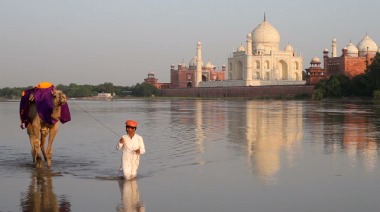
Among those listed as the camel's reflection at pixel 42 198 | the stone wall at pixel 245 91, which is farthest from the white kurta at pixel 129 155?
the stone wall at pixel 245 91

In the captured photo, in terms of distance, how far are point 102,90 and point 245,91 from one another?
3975 centimetres

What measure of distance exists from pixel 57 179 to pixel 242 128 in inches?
323

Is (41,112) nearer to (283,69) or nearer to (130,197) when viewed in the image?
(130,197)

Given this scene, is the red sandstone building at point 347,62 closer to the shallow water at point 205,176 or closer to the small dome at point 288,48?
the small dome at point 288,48

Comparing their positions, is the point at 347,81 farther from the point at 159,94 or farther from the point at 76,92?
the point at 76,92

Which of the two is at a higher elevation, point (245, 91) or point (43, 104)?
point (43, 104)

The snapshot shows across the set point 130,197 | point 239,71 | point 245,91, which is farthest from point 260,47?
point 130,197

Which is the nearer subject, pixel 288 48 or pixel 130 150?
pixel 130 150

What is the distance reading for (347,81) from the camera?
44250 mm

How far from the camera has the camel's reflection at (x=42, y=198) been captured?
4.87m

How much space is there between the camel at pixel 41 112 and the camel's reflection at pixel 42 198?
113 centimetres

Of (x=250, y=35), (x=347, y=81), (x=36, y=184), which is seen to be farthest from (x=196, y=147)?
(x=250, y=35)

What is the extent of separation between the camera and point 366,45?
5812cm

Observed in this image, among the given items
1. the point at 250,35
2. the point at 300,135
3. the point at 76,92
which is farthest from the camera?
the point at 76,92
